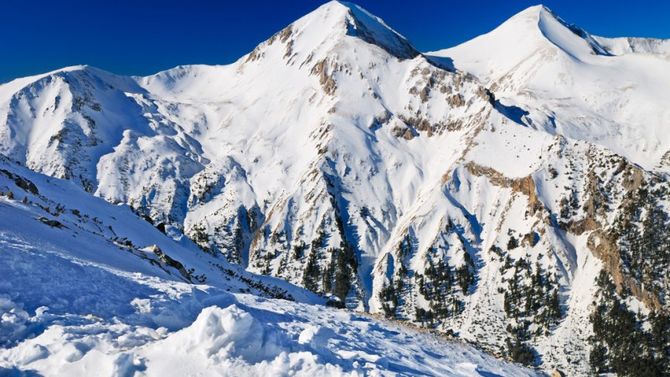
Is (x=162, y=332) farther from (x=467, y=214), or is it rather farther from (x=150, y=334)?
(x=467, y=214)

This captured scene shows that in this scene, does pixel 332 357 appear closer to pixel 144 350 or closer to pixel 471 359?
pixel 144 350

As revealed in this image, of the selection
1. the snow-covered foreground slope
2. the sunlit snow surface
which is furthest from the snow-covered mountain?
the sunlit snow surface

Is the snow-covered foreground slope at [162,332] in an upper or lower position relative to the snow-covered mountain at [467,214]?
lower

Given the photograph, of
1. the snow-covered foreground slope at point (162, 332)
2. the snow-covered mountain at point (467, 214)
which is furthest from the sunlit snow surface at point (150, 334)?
the snow-covered mountain at point (467, 214)

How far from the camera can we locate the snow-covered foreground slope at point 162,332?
1070 cm

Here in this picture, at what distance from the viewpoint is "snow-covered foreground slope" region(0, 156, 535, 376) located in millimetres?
10703

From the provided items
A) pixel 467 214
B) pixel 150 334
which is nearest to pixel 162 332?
pixel 150 334

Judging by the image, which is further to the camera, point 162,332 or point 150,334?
point 162,332

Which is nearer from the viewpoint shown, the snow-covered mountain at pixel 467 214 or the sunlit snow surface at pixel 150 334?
the sunlit snow surface at pixel 150 334

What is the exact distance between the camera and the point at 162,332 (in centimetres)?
1275

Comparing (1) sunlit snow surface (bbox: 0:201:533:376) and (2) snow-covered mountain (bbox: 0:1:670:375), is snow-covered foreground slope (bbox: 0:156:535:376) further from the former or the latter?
(2) snow-covered mountain (bbox: 0:1:670:375)

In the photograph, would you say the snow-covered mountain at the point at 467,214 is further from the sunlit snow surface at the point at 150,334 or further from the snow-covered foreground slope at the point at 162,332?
the sunlit snow surface at the point at 150,334

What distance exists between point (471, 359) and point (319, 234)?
484ft

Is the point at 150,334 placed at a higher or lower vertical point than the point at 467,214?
lower
